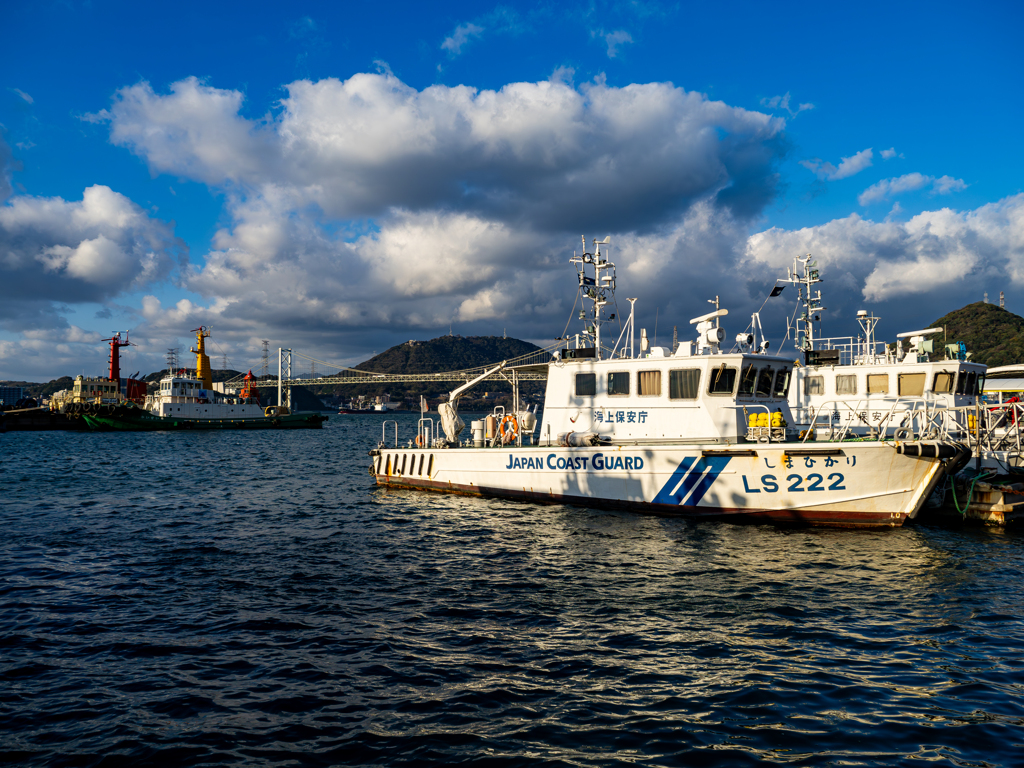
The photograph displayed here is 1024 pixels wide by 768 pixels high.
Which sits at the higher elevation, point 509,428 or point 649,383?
point 649,383

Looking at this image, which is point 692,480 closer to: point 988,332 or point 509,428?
point 509,428

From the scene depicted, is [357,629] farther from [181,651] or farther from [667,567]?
[667,567]

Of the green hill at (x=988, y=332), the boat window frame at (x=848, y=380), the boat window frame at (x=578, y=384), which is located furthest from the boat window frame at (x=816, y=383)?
the green hill at (x=988, y=332)

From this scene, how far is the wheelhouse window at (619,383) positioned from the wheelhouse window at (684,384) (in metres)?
1.35

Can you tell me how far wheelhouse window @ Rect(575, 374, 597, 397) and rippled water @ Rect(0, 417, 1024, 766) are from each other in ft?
14.8

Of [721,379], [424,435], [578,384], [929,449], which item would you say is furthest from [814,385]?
[424,435]

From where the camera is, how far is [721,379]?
1617cm

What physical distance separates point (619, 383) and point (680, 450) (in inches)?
123

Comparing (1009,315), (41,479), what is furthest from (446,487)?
(1009,315)

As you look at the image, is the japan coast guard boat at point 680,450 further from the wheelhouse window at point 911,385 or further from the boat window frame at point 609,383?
the wheelhouse window at point 911,385

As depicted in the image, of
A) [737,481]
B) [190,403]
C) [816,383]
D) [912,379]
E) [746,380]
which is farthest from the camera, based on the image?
[190,403]

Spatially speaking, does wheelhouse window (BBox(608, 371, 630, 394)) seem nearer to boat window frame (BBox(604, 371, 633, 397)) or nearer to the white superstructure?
boat window frame (BBox(604, 371, 633, 397))

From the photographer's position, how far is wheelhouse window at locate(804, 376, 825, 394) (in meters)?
22.3

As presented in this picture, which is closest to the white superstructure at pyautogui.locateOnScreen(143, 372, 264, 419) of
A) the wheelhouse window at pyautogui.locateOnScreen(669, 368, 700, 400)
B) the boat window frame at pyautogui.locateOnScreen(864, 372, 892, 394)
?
the wheelhouse window at pyautogui.locateOnScreen(669, 368, 700, 400)
